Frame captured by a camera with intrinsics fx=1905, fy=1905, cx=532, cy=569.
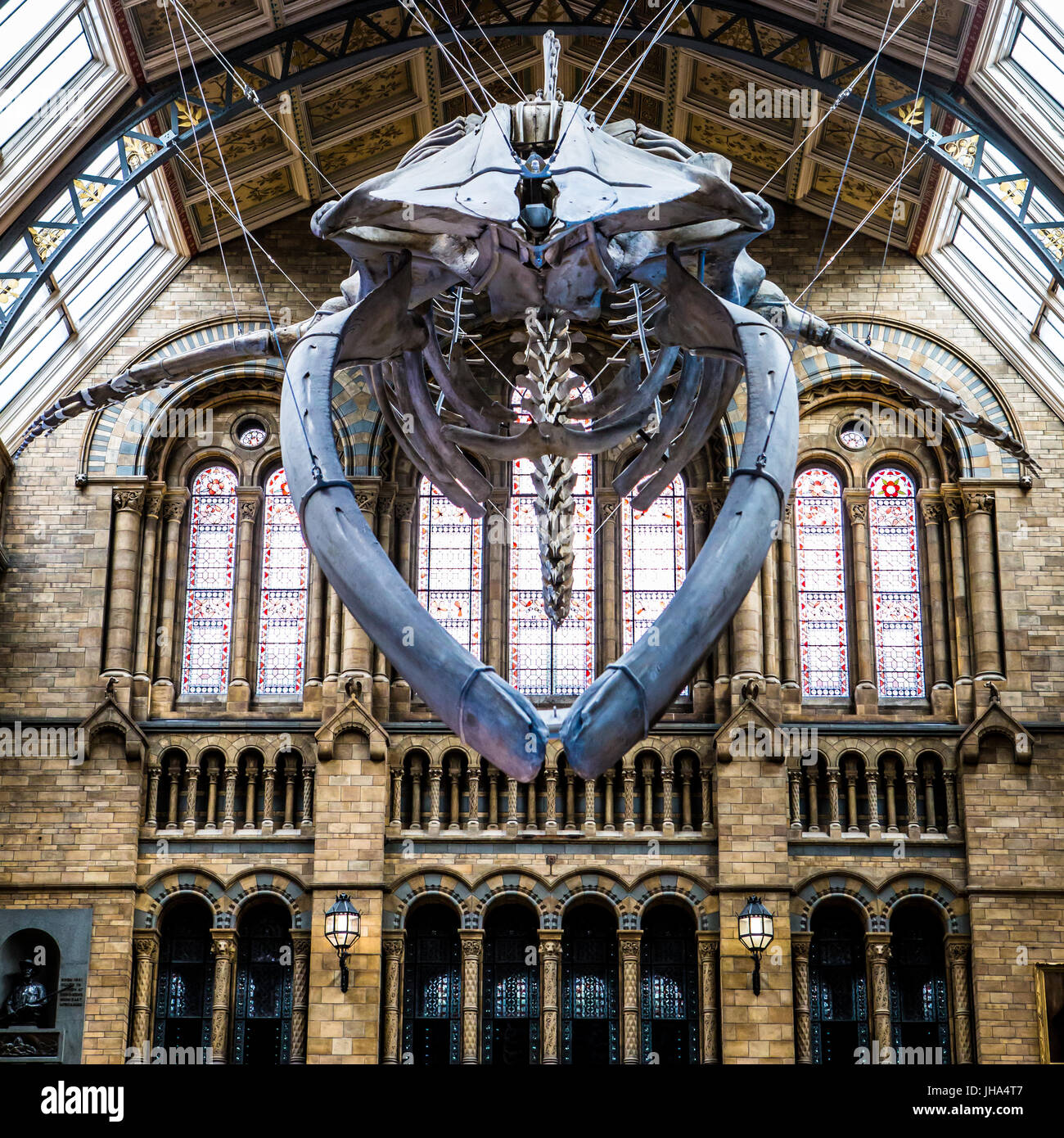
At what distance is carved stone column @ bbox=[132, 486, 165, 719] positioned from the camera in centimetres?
2044

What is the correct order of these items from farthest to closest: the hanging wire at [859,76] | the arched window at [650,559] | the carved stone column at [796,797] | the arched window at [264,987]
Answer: the arched window at [650,559] < the carved stone column at [796,797] < the arched window at [264,987] < the hanging wire at [859,76]

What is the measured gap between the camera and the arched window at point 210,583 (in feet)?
68.7

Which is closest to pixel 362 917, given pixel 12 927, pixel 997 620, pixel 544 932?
pixel 544 932

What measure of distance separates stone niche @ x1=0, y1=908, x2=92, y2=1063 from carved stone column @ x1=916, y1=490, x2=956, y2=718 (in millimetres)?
9208

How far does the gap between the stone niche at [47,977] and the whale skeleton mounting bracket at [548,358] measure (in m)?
9.44

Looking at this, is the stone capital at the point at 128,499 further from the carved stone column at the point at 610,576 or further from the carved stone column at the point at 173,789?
the carved stone column at the point at 610,576

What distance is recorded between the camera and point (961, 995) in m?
19.2

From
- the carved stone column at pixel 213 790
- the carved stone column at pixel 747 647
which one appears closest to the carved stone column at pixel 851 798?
the carved stone column at pixel 747 647

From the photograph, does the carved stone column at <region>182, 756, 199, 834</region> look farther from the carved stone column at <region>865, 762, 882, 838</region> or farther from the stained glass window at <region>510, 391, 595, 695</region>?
the carved stone column at <region>865, 762, 882, 838</region>

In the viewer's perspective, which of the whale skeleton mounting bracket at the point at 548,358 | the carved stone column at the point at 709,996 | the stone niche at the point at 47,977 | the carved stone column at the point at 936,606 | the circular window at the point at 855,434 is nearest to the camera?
the whale skeleton mounting bracket at the point at 548,358

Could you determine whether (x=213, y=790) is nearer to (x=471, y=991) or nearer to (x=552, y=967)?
(x=471, y=991)

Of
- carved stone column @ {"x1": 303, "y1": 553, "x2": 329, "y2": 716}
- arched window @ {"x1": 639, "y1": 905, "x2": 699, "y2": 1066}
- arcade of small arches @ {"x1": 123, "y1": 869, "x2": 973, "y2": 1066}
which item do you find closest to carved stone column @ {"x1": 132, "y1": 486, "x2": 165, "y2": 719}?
carved stone column @ {"x1": 303, "y1": 553, "x2": 329, "y2": 716}
